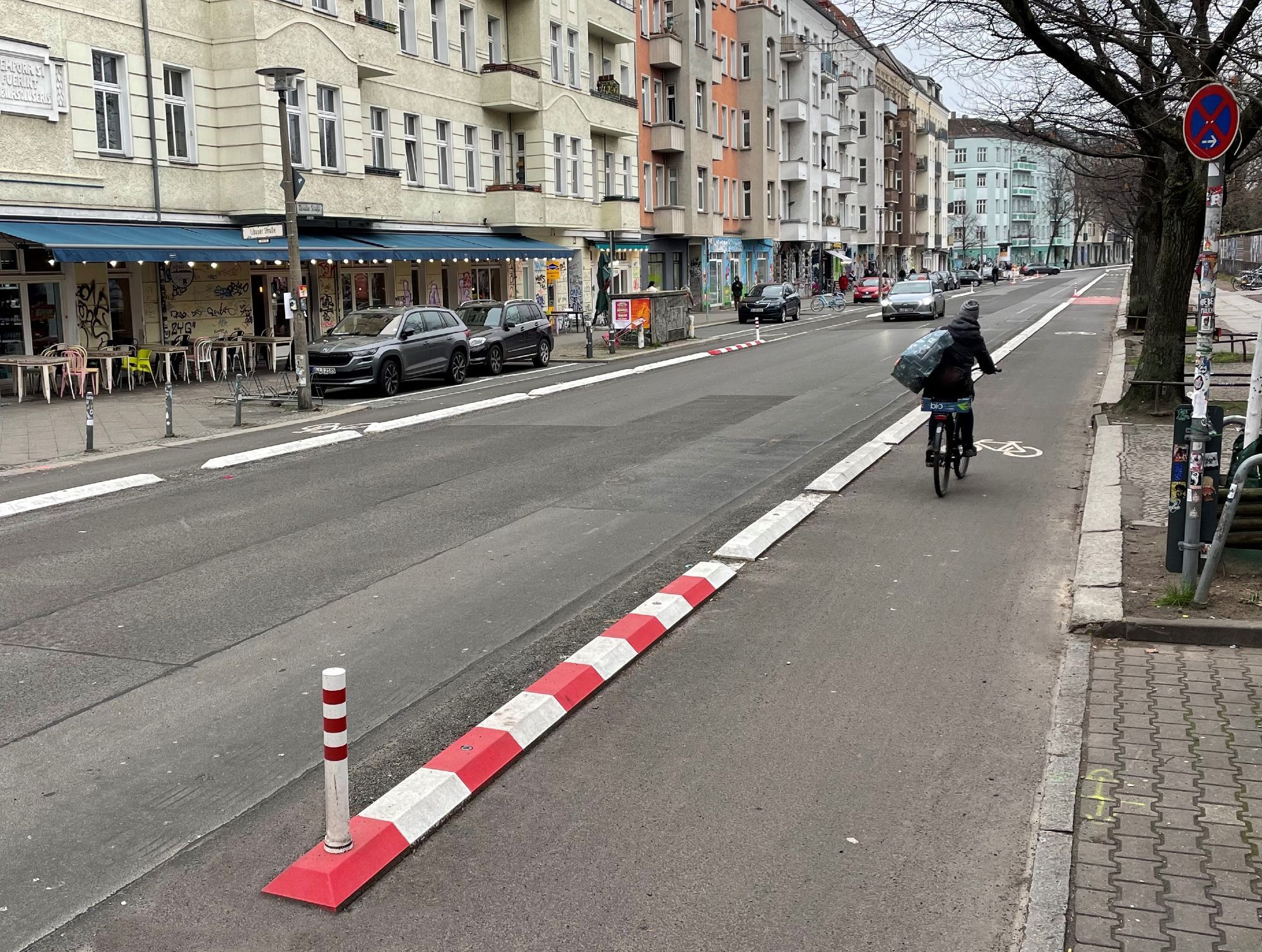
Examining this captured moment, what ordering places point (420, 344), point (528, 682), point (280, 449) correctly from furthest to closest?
point (420, 344) < point (280, 449) < point (528, 682)

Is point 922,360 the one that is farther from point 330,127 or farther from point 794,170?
point 794,170

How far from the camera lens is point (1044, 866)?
4246mm

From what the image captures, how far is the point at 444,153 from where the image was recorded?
119ft

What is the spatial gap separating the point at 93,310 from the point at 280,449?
11.5 metres

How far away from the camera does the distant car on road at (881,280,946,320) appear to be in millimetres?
43344

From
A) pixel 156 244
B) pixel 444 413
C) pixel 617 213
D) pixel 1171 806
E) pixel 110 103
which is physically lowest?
pixel 1171 806

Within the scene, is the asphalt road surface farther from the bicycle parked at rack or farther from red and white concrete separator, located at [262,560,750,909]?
the bicycle parked at rack

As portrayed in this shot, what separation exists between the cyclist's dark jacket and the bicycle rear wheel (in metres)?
0.28

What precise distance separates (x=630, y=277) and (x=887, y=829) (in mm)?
47272

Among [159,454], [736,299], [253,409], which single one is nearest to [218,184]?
[253,409]

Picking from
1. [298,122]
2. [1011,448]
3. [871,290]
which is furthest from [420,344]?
[871,290]

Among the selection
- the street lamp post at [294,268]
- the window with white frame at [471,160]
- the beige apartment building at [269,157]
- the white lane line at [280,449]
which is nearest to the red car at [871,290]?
the beige apartment building at [269,157]

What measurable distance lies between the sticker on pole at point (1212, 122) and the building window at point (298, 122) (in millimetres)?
23178

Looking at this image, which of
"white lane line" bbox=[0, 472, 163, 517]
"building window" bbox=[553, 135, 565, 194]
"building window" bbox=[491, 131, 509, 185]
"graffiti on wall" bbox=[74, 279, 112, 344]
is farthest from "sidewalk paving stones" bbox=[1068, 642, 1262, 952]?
"building window" bbox=[553, 135, 565, 194]
